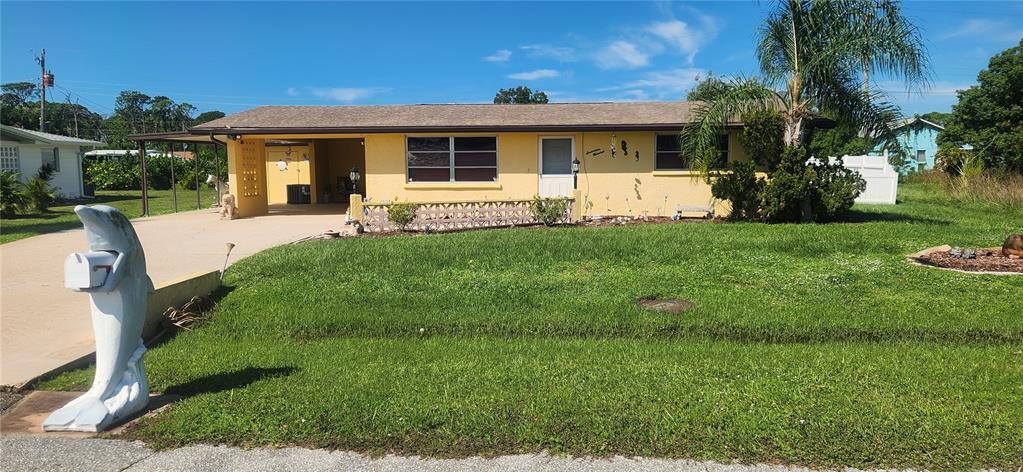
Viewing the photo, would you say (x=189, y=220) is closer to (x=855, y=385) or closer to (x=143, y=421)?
(x=143, y=421)

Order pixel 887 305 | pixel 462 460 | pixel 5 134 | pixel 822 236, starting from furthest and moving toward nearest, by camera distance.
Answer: pixel 5 134 < pixel 822 236 < pixel 887 305 < pixel 462 460

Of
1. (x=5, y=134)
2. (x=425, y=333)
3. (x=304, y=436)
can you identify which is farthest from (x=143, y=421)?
(x=5, y=134)

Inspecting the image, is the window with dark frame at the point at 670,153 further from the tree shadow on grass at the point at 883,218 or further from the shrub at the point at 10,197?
the shrub at the point at 10,197

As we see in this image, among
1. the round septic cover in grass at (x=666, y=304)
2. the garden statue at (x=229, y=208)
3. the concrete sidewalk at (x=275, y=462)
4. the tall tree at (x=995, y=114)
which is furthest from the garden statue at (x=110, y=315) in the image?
the tall tree at (x=995, y=114)

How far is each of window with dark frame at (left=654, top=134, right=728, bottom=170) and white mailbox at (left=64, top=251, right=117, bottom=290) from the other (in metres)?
14.2

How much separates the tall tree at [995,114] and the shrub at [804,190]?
17842 mm

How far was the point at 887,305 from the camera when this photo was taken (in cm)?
734

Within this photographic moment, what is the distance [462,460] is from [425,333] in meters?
3.03

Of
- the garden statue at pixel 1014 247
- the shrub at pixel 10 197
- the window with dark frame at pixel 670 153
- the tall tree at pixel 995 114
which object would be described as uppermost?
the tall tree at pixel 995 114

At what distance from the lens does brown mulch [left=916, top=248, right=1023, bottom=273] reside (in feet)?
29.4

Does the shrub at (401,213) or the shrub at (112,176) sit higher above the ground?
the shrub at (112,176)

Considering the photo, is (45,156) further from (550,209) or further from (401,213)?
(550,209)

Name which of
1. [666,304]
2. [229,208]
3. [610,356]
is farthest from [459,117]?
[610,356]

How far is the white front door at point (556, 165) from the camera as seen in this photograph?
55.8 ft
